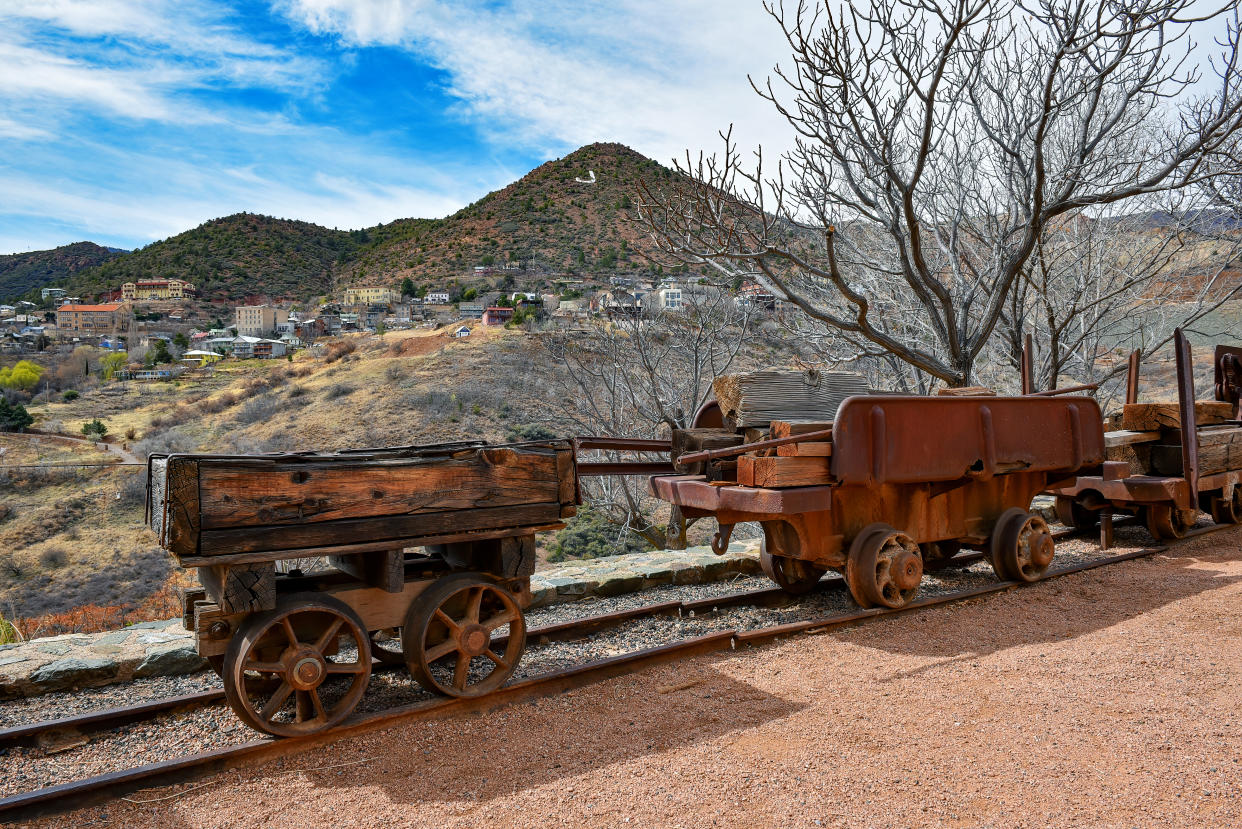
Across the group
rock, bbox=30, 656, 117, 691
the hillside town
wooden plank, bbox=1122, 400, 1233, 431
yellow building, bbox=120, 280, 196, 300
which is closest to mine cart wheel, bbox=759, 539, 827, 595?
rock, bbox=30, 656, 117, 691

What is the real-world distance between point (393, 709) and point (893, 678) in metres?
2.70

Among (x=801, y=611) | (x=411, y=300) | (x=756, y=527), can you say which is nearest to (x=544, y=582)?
(x=801, y=611)

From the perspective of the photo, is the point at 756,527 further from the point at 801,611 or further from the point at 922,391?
the point at 801,611

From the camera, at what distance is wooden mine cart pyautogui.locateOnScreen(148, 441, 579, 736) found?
136 inches

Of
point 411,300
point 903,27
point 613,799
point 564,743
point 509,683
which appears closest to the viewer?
point 613,799

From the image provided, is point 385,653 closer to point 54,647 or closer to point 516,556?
point 516,556

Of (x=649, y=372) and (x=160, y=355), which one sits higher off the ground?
(x=160, y=355)

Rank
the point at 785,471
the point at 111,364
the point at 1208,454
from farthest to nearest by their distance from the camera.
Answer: the point at 111,364 → the point at 1208,454 → the point at 785,471

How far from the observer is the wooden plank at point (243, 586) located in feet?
11.5

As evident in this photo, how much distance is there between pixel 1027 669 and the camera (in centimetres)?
451

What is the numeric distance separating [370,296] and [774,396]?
74.5 metres

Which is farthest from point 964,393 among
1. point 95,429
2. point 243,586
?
point 95,429

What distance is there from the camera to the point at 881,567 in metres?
5.59

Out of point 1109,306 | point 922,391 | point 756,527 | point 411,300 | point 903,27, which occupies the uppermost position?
point 411,300
